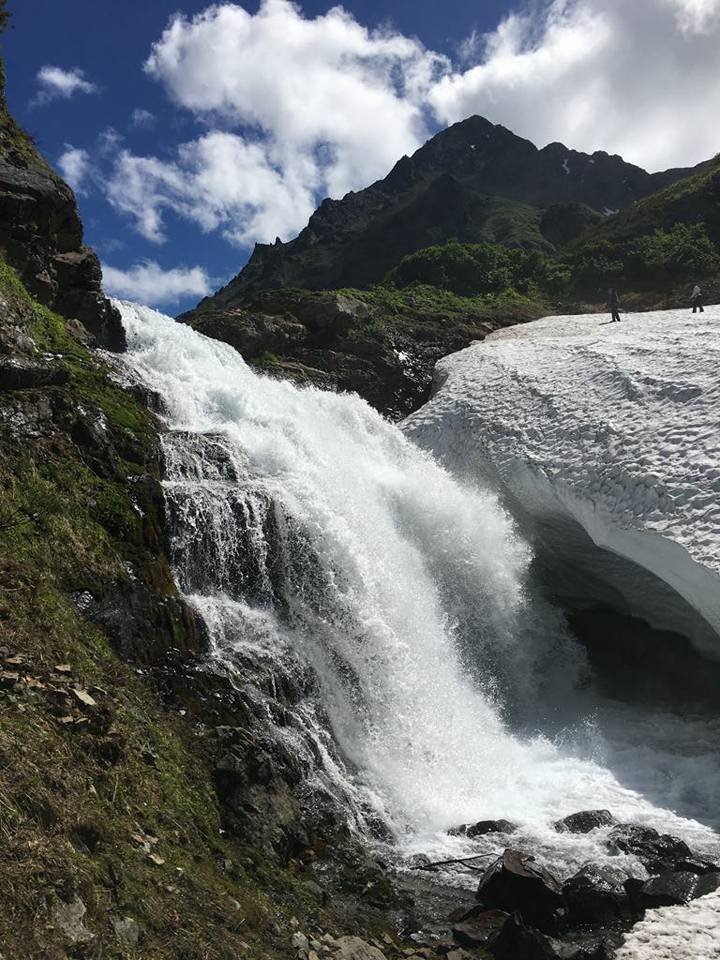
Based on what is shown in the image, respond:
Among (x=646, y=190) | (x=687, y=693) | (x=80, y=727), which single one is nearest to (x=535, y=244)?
(x=646, y=190)

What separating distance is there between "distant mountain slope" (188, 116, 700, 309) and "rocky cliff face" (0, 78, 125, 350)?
164 ft

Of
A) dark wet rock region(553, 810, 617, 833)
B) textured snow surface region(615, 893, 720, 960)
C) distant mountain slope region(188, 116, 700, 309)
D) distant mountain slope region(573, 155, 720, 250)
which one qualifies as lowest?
textured snow surface region(615, 893, 720, 960)

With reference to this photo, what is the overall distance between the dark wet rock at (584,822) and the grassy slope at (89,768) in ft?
16.6

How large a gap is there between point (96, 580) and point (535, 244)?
63.9m

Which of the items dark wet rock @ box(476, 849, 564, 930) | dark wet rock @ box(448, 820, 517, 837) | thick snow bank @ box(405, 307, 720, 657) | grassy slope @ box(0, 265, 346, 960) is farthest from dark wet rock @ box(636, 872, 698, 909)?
thick snow bank @ box(405, 307, 720, 657)

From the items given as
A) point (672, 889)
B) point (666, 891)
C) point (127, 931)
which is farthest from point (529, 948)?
point (127, 931)

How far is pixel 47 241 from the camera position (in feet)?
63.8

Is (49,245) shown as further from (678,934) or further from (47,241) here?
(678,934)

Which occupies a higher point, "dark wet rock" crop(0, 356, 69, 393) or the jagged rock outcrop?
the jagged rock outcrop

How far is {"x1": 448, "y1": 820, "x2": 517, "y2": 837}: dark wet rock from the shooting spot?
11.1 meters

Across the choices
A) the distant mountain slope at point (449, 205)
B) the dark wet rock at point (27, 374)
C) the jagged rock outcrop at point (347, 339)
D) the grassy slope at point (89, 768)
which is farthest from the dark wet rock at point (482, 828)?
the distant mountain slope at point (449, 205)

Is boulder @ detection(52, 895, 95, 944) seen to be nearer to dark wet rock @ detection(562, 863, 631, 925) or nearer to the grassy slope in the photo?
the grassy slope

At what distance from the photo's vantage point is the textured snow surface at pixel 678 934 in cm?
840

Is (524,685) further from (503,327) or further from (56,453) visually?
(503,327)
